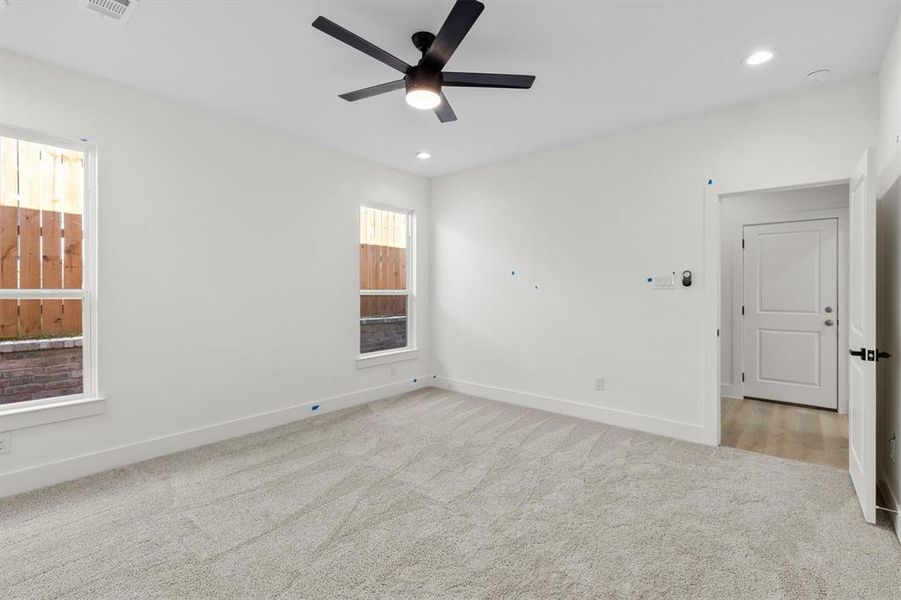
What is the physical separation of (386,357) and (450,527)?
9.08 ft

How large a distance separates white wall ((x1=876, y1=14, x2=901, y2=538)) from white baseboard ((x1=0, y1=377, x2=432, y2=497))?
4.12 meters

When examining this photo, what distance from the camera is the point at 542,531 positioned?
7.43 ft

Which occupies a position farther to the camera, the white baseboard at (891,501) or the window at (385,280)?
the window at (385,280)

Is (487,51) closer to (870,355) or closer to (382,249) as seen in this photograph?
(870,355)

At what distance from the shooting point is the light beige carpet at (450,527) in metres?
1.87

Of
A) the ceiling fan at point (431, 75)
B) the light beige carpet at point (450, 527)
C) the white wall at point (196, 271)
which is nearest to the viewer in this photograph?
the light beige carpet at point (450, 527)

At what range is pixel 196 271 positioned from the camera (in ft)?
11.2

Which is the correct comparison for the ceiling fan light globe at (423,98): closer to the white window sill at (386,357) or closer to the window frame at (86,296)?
the window frame at (86,296)

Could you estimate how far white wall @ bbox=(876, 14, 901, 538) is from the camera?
2.28 metres

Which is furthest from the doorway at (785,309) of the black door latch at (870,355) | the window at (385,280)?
the window at (385,280)

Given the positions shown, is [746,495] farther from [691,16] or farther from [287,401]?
[287,401]

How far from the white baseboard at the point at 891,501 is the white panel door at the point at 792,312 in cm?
229

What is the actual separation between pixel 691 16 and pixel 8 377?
14.9 ft

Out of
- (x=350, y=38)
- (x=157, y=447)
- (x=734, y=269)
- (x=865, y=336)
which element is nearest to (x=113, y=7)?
(x=350, y=38)
